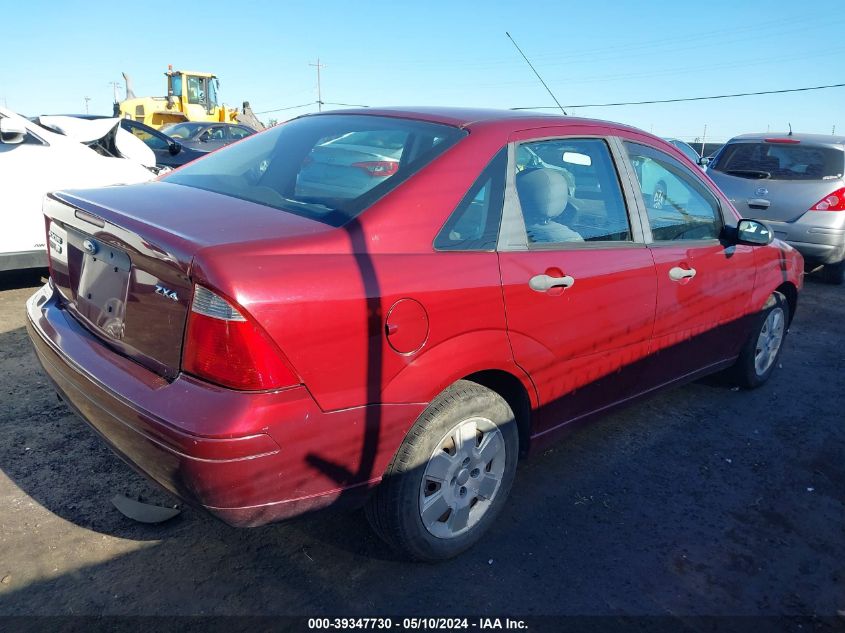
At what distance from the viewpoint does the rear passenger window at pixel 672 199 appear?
3.30 metres

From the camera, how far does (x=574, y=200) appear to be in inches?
116

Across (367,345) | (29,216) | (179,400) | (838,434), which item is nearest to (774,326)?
(838,434)

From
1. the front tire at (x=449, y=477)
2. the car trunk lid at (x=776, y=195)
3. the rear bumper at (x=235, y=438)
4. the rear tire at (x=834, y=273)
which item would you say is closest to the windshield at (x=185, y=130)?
the car trunk lid at (x=776, y=195)

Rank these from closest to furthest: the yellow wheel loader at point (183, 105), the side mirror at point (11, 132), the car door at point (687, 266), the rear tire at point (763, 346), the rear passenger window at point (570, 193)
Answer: the rear passenger window at point (570, 193)
the car door at point (687, 266)
the rear tire at point (763, 346)
the side mirror at point (11, 132)
the yellow wheel loader at point (183, 105)

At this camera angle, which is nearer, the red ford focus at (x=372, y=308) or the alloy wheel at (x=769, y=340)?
the red ford focus at (x=372, y=308)

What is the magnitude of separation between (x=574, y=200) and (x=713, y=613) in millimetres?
1748

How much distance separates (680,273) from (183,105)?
75.5 feet

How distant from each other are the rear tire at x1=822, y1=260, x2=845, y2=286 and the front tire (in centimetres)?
708

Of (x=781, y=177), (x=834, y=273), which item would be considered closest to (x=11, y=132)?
(x=781, y=177)

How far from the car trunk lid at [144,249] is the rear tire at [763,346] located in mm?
3319

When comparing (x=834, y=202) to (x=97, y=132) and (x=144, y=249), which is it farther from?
(x=97, y=132)

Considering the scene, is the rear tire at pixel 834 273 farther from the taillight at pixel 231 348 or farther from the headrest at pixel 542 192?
the taillight at pixel 231 348

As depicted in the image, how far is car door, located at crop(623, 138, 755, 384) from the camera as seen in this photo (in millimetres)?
3277

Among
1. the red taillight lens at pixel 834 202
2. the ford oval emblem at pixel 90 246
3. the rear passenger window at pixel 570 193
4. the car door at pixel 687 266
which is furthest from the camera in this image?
the red taillight lens at pixel 834 202
